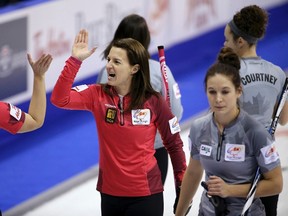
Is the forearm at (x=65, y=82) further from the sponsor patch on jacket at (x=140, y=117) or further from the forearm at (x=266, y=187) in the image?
the forearm at (x=266, y=187)

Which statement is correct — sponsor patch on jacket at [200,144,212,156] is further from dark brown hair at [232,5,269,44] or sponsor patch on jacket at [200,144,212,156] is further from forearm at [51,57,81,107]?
dark brown hair at [232,5,269,44]

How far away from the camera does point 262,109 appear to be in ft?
18.0

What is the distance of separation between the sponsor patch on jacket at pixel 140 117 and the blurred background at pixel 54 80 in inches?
102

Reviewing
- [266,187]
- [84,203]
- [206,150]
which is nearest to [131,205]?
A: [206,150]

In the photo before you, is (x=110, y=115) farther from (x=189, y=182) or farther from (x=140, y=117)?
(x=189, y=182)

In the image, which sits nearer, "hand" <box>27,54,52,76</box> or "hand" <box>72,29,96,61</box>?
"hand" <box>27,54,52,76</box>

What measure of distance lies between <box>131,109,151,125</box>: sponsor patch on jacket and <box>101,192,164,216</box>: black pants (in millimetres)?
512

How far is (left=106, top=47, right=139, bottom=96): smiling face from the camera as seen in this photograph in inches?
208

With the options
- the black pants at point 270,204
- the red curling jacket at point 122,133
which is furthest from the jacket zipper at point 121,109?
the black pants at point 270,204

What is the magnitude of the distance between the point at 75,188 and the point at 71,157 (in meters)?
0.79

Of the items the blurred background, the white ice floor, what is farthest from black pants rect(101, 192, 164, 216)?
A: the blurred background

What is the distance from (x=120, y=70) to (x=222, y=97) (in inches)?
35.7

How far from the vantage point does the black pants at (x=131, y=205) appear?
534cm

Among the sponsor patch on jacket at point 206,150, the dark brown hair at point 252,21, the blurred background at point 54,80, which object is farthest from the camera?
the blurred background at point 54,80
